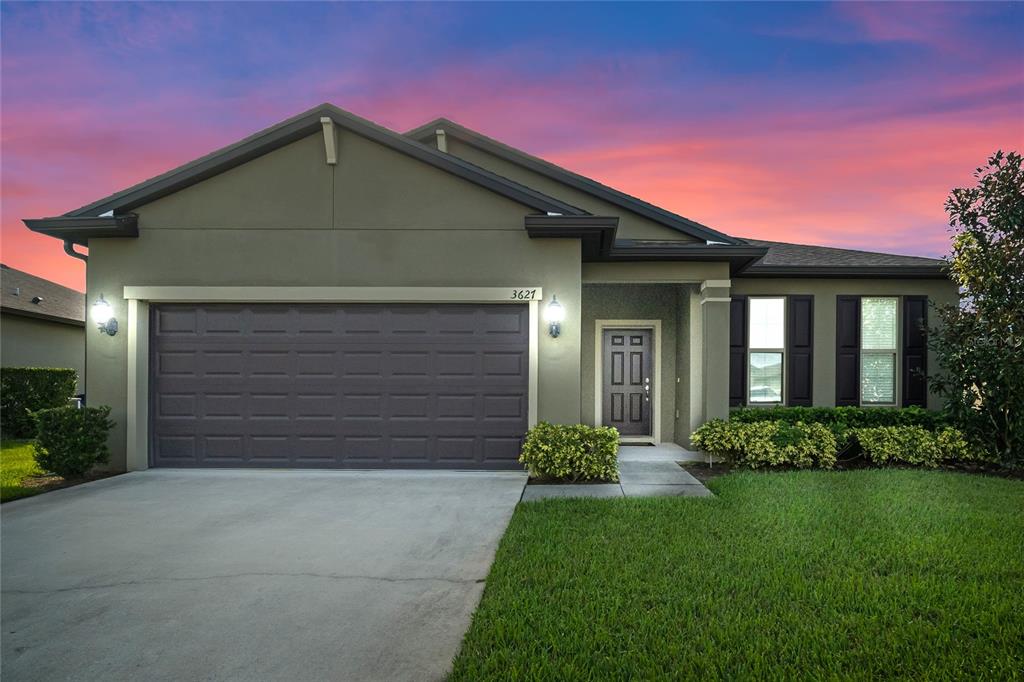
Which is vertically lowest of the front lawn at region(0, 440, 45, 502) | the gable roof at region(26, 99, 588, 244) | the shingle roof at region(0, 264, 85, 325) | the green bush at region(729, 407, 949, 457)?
the front lawn at region(0, 440, 45, 502)

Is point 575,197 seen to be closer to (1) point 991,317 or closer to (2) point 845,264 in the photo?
(2) point 845,264

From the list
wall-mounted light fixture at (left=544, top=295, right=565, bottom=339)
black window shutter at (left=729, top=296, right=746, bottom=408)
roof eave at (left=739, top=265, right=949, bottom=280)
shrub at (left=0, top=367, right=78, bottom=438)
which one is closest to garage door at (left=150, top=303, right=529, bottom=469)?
wall-mounted light fixture at (left=544, top=295, right=565, bottom=339)

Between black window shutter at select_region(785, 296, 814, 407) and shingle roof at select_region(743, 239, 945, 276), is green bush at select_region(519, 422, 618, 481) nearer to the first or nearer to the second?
black window shutter at select_region(785, 296, 814, 407)

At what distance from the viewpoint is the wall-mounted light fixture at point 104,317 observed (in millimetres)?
8305

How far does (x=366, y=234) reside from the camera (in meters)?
8.27

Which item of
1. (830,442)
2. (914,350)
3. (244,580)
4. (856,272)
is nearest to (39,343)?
(244,580)

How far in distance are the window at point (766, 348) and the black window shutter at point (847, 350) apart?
1.03m

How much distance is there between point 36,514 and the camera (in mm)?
6004

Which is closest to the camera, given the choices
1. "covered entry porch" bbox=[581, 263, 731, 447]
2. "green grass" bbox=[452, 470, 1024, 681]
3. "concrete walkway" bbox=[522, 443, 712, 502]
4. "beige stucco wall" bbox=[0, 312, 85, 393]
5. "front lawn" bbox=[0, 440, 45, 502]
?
"green grass" bbox=[452, 470, 1024, 681]

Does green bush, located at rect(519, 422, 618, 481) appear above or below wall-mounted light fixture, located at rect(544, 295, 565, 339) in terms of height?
below

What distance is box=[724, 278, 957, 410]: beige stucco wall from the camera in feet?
34.0

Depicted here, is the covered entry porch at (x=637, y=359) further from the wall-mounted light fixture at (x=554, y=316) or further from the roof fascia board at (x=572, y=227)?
the wall-mounted light fixture at (x=554, y=316)

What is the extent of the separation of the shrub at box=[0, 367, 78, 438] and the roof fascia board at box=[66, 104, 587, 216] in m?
7.46

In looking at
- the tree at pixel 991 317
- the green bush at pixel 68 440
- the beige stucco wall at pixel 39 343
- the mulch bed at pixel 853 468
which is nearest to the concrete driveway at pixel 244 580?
the green bush at pixel 68 440
